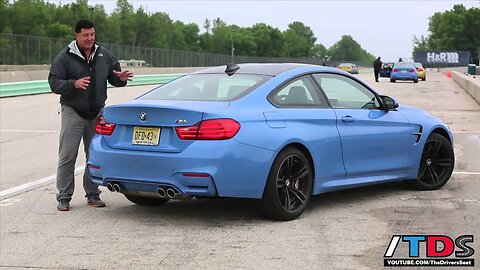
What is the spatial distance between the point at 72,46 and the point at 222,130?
197 cm

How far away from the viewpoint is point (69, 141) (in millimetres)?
6586

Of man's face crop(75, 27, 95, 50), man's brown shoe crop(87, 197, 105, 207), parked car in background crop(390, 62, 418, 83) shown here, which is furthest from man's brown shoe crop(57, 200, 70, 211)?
parked car in background crop(390, 62, 418, 83)

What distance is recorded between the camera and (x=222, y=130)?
218 inches

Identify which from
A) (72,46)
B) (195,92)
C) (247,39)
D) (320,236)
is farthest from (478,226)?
(247,39)

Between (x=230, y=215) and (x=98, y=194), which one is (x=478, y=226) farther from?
(x=98, y=194)

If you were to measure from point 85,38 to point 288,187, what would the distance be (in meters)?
2.40

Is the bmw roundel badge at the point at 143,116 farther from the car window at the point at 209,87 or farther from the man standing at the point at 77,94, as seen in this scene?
the man standing at the point at 77,94

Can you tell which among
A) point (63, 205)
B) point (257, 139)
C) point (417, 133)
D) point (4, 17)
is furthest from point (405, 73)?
point (4, 17)

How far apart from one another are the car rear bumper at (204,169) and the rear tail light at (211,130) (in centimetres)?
5

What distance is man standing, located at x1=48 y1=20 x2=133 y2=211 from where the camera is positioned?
21.4ft

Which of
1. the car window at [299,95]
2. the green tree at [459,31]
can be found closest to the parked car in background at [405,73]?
the car window at [299,95]

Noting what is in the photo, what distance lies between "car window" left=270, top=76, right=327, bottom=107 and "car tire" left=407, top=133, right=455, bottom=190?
1.61 m

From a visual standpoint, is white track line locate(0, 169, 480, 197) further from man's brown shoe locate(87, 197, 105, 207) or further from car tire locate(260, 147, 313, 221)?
car tire locate(260, 147, 313, 221)

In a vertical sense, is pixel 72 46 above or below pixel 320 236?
above
